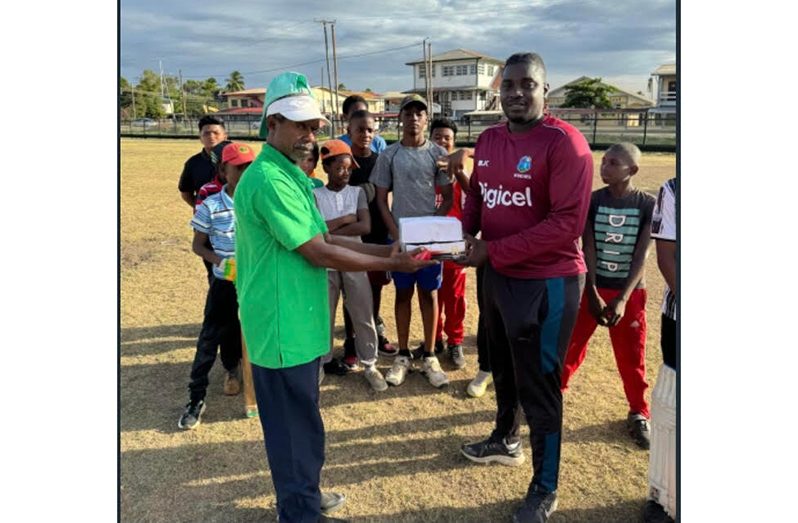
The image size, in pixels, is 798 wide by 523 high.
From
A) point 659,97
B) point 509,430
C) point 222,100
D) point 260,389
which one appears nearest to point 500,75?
point 659,97

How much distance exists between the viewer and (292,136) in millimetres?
2326

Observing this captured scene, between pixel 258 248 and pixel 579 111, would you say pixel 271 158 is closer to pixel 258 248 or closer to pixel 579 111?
pixel 258 248

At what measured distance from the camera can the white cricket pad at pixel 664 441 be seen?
2.61 metres

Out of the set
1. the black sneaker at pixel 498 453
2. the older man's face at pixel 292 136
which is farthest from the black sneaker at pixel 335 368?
the older man's face at pixel 292 136

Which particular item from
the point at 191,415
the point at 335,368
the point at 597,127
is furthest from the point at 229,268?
the point at 597,127

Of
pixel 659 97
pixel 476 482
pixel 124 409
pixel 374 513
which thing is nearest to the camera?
pixel 659 97

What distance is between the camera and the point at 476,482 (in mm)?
3186

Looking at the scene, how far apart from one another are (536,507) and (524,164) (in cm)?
175

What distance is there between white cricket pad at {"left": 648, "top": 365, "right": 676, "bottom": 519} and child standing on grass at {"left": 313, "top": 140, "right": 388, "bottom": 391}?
2102 mm

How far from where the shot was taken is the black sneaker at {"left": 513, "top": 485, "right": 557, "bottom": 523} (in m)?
2.80

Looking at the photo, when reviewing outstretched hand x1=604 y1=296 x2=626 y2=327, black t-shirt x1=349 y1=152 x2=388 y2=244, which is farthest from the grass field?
black t-shirt x1=349 y1=152 x2=388 y2=244

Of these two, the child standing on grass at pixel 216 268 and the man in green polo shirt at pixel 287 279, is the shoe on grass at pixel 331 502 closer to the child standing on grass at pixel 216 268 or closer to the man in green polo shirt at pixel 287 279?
the man in green polo shirt at pixel 287 279

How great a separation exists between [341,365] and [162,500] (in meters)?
1.86

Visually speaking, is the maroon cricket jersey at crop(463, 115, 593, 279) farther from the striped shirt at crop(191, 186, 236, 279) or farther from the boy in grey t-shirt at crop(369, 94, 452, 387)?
the striped shirt at crop(191, 186, 236, 279)
